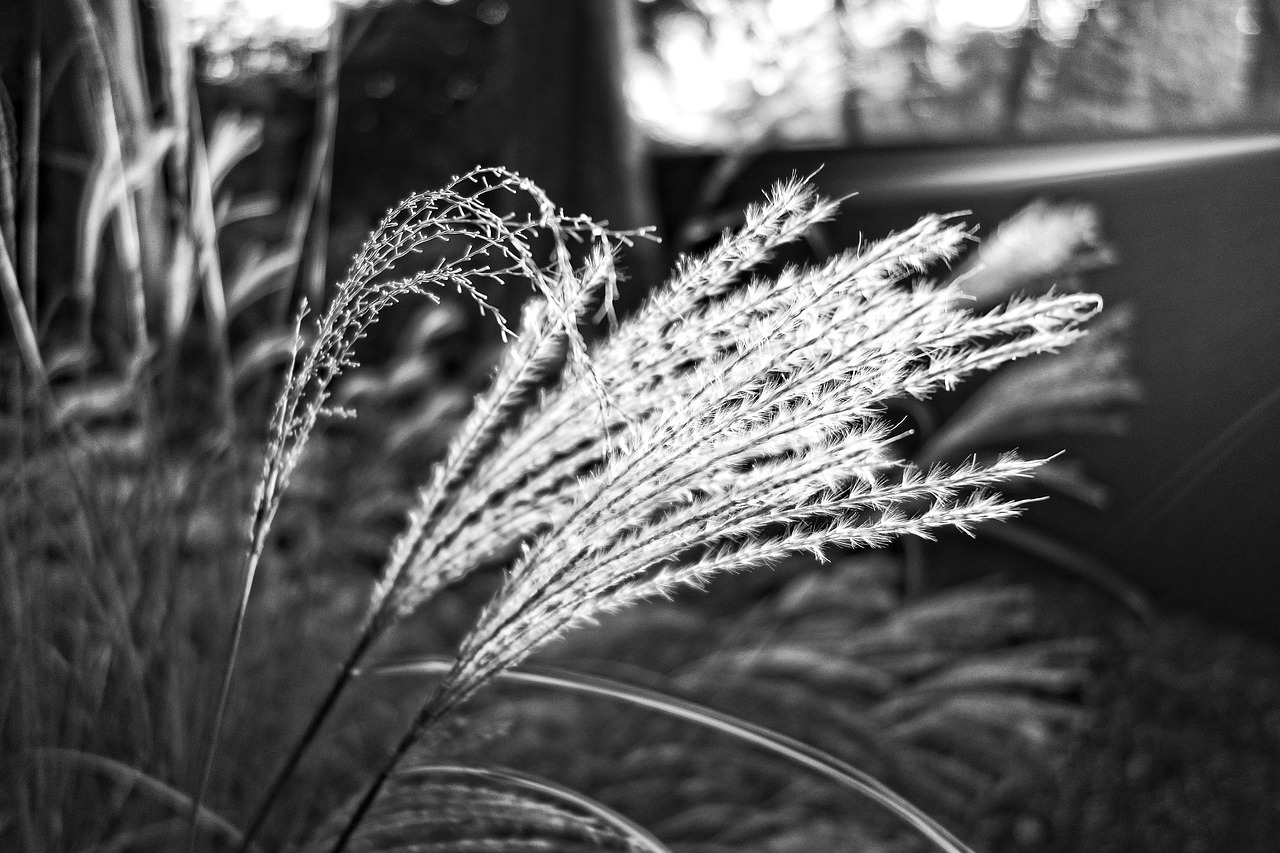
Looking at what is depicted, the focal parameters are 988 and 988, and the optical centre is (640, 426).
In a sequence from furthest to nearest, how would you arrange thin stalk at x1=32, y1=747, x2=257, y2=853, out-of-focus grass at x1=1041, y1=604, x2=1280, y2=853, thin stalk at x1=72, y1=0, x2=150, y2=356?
1. out-of-focus grass at x1=1041, y1=604, x2=1280, y2=853
2. thin stalk at x1=72, y1=0, x2=150, y2=356
3. thin stalk at x1=32, y1=747, x2=257, y2=853

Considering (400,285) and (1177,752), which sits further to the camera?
(1177,752)

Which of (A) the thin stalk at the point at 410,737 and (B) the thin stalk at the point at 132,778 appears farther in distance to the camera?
(B) the thin stalk at the point at 132,778

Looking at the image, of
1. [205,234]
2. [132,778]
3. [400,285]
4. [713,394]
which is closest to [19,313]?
[205,234]

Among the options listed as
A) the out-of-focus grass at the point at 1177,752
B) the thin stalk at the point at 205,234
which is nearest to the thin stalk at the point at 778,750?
the thin stalk at the point at 205,234

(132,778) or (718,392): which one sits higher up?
(718,392)

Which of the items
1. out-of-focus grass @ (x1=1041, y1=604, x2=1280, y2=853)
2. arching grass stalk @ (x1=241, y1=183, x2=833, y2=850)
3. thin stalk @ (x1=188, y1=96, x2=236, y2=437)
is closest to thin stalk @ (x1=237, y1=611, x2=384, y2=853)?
arching grass stalk @ (x1=241, y1=183, x2=833, y2=850)

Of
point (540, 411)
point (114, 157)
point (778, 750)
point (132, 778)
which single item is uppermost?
point (114, 157)

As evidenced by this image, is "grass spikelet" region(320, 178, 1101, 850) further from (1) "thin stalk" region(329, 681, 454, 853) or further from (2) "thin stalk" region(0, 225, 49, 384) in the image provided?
(2) "thin stalk" region(0, 225, 49, 384)

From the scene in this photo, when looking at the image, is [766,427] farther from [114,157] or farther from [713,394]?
[114,157]

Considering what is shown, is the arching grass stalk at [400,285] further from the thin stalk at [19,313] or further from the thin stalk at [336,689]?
the thin stalk at [19,313]

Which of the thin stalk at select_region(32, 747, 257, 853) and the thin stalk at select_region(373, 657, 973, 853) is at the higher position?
the thin stalk at select_region(373, 657, 973, 853)

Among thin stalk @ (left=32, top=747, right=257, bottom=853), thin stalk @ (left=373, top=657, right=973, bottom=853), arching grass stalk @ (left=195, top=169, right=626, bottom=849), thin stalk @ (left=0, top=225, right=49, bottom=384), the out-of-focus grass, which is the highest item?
arching grass stalk @ (left=195, top=169, right=626, bottom=849)

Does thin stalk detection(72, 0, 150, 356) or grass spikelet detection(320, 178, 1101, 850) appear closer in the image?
→ grass spikelet detection(320, 178, 1101, 850)
